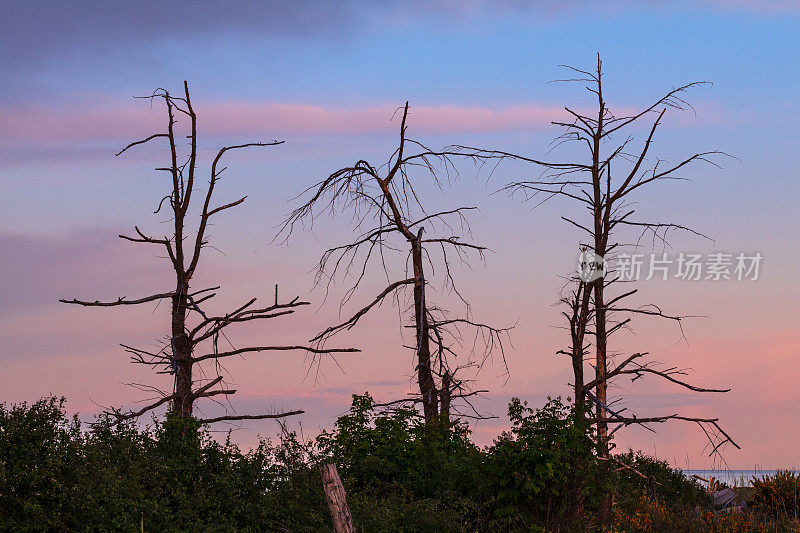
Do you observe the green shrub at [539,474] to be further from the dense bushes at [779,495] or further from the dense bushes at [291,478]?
the dense bushes at [779,495]

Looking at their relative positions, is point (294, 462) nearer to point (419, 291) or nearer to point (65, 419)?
point (65, 419)

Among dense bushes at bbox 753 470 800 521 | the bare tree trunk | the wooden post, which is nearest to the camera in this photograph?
the wooden post

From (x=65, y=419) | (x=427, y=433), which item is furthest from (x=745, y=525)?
(x=65, y=419)

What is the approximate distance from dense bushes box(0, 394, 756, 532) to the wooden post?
775 millimetres

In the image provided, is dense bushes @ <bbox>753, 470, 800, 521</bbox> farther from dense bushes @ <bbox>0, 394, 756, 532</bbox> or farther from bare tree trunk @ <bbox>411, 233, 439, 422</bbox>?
bare tree trunk @ <bbox>411, 233, 439, 422</bbox>

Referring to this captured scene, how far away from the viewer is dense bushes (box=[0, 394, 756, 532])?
36.0 feet

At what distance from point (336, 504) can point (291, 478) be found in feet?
8.79

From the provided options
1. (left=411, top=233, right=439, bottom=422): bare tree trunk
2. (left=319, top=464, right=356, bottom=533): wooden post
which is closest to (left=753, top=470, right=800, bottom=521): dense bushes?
(left=411, top=233, right=439, bottom=422): bare tree trunk

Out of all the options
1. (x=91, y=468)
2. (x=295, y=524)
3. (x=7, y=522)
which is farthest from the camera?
(x=295, y=524)

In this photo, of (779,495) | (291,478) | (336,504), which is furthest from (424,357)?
(779,495)

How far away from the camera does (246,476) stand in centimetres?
1261

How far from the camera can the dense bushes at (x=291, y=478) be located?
36.0 ft

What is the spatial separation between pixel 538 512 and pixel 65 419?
7.35 metres

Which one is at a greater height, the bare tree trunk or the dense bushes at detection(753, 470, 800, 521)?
the bare tree trunk
